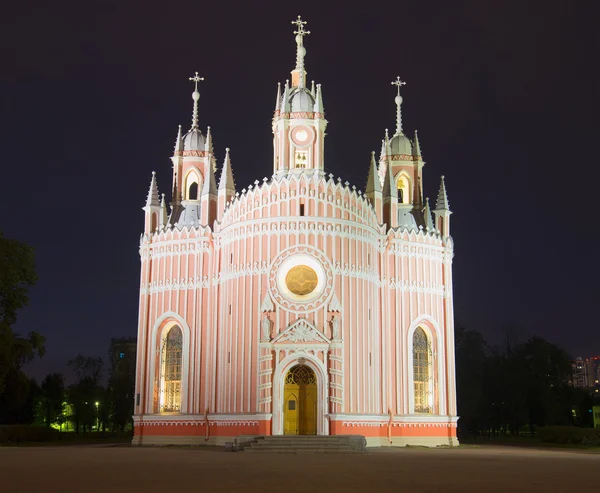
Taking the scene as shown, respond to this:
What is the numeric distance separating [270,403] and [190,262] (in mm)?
11591

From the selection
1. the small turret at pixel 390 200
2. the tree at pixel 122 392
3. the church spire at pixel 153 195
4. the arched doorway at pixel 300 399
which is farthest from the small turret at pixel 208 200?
the tree at pixel 122 392

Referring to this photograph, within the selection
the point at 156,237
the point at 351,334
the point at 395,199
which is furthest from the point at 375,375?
the point at 156,237

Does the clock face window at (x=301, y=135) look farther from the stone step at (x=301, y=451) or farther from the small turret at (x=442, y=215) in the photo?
the stone step at (x=301, y=451)

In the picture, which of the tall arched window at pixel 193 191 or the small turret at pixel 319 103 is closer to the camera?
the small turret at pixel 319 103

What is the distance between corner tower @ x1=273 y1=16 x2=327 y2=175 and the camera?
52312 mm

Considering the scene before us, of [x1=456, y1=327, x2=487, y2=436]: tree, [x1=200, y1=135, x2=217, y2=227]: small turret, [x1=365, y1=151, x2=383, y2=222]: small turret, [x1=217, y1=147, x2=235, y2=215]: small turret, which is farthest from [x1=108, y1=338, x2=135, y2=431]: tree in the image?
[x1=365, y1=151, x2=383, y2=222]: small turret

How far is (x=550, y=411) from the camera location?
261 ft

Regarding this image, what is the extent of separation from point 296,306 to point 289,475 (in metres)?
23.8

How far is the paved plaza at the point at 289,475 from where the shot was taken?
763 inches

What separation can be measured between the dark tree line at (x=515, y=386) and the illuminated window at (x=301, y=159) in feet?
119

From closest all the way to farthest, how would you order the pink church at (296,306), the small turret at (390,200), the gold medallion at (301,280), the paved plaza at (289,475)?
the paved plaza at (289,475)
the pink church at (296,306)
the gold medallion at (301,280)
the small turret at (390,200)

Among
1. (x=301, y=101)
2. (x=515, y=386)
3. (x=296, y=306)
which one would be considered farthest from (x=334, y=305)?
(x=515, y=386)

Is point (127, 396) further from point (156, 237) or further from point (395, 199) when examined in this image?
point (395, 199)

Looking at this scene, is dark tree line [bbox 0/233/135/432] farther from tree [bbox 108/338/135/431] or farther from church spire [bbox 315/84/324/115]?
church spire [bbox 315/84/324/115]
